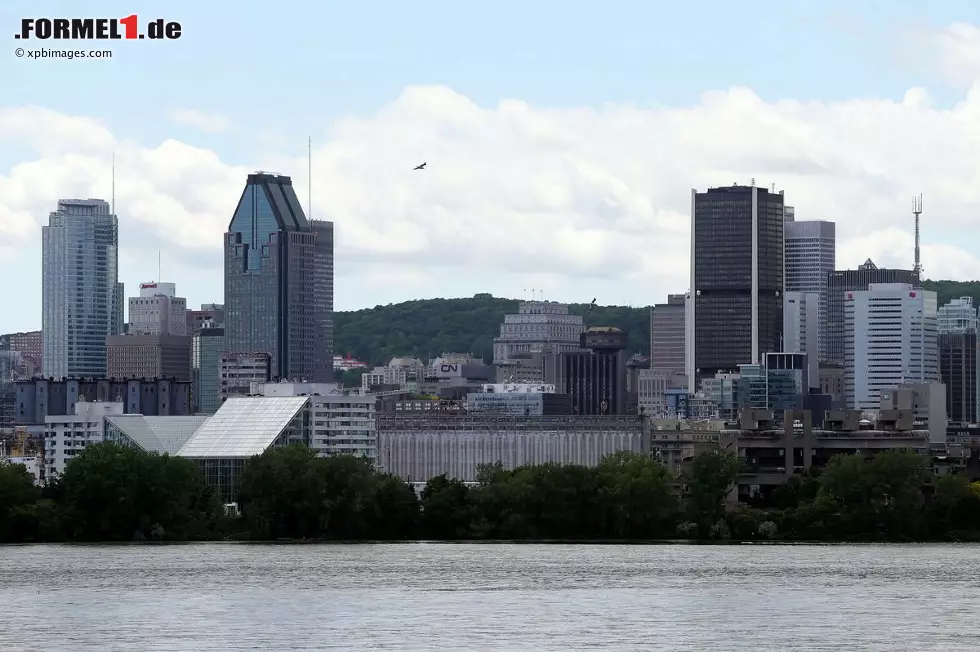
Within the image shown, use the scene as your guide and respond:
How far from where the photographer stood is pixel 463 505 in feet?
511

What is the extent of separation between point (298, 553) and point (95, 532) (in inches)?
881

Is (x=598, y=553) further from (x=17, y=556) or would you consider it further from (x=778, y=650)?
(x=778, y=650)

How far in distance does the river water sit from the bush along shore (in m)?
12.6

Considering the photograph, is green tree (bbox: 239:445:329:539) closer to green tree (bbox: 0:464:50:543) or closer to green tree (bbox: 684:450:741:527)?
green tree (bbox: 0:464:50:543)

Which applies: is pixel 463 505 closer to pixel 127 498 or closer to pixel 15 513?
pixel 127 498

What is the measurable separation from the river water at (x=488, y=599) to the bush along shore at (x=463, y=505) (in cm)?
1263

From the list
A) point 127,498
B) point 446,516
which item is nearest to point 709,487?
point 446,516

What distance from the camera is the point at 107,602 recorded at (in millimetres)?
99125

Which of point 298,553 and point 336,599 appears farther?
point 298,553

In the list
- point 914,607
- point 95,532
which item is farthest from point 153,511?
point 914,607

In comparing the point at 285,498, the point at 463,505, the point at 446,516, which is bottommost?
the point at 446,516

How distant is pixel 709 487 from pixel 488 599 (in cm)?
5932

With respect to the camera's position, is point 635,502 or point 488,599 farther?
A: point 635,502

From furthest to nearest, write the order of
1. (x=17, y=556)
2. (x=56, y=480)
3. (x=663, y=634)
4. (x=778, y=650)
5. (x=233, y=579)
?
(x=56, y=480)
(x=17, y=556)
(x=233, y=579)
(x=663, y=634)
(x=778, y=650)
